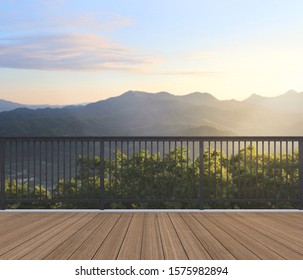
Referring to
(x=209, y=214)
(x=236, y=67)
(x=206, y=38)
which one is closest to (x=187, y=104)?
(x=236, y=67)

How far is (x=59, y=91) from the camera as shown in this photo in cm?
4416

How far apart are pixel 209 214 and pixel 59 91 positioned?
40263mm

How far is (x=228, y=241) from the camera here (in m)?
3.75

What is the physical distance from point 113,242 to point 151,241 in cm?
30

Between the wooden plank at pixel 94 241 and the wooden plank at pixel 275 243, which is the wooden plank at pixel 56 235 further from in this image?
the wooden plank at pixel 275 243

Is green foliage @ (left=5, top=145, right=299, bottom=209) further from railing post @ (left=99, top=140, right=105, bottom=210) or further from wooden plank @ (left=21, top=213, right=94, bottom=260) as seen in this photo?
wooden plank @ (left=21, top=213, right=94, bottom=260)

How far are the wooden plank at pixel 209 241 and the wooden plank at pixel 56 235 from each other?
3.54ft

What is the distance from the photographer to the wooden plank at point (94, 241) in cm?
327

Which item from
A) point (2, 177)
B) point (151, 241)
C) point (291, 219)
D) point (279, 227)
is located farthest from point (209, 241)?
point (2, 177)

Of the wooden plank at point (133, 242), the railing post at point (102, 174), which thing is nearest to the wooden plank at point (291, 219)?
the wooden plank at point (133, 242)

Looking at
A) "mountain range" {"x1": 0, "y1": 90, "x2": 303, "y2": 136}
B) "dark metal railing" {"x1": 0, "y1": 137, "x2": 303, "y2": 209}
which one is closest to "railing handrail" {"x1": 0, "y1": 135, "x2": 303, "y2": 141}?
"dark metal railing" {"x1": 0, "y1": 137, "x2": 303, "y2": 209}

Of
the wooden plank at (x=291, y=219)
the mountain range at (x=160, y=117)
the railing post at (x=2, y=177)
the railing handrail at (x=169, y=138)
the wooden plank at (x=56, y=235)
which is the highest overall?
the mountain range at (x=160, y=117)

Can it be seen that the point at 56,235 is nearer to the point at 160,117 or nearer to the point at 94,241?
the point at 94,241

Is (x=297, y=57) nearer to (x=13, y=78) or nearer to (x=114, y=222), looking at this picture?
(x=13, y=78)
